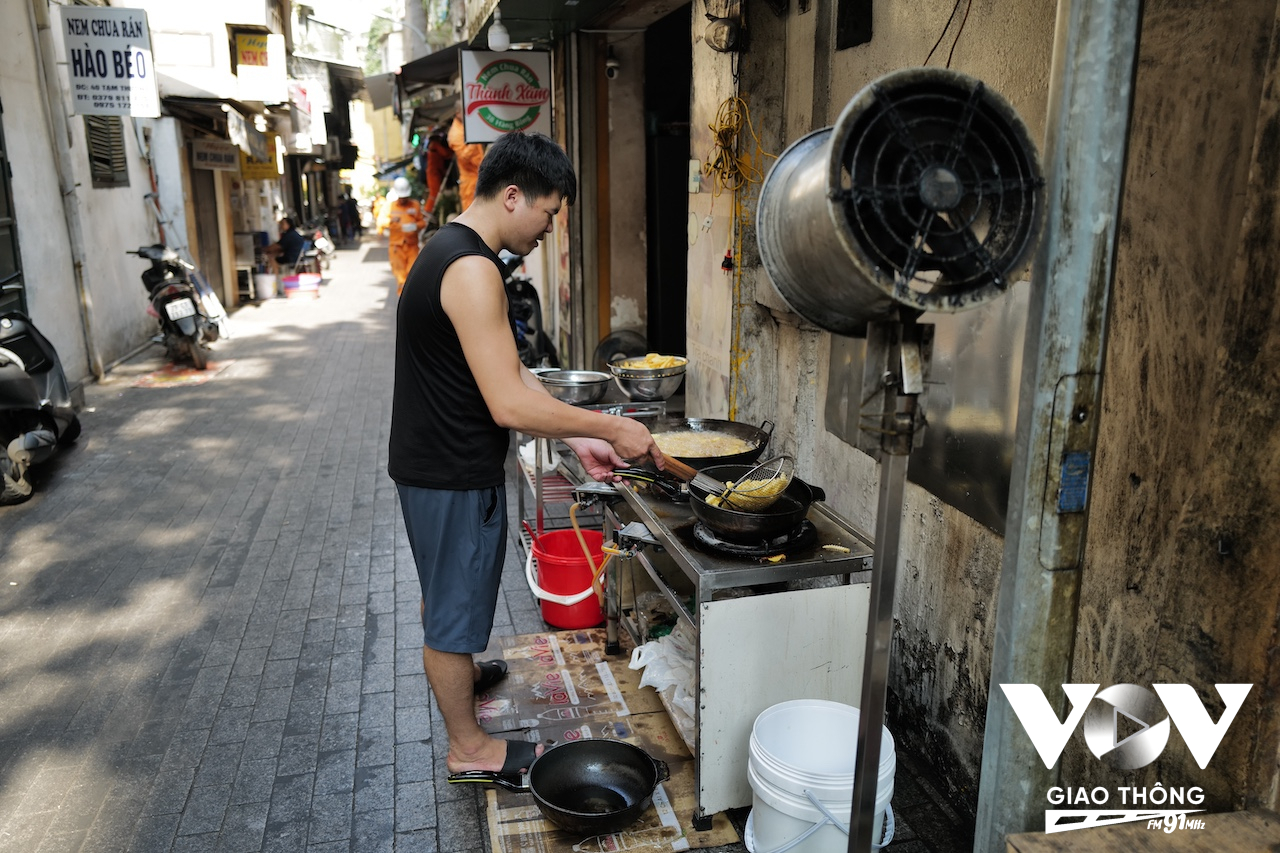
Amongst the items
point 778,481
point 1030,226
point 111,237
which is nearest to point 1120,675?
point 778,481

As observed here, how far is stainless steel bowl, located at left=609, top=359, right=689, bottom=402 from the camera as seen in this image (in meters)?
5.56

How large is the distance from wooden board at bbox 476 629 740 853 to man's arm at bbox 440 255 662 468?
4.86 ft

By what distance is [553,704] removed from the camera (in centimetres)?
430

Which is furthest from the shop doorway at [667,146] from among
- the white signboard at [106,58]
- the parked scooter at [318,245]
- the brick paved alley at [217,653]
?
the parked scooter at [318,245]

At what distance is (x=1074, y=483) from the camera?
2.07m

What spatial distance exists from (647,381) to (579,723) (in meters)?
2.19

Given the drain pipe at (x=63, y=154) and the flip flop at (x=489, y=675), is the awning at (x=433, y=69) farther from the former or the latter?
the flip flop at (x=489, y=675)

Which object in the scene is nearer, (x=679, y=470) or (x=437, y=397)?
(x=437, y=397)

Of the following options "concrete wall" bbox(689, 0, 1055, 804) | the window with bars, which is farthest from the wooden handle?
the window with bars

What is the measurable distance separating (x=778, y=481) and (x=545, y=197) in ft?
4.49

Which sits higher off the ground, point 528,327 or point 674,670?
point 528,327

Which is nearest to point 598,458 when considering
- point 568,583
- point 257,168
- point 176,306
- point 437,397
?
point 437,397

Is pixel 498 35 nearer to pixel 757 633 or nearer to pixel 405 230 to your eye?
pixel 757 633

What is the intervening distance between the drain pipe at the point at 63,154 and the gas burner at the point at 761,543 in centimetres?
1060
